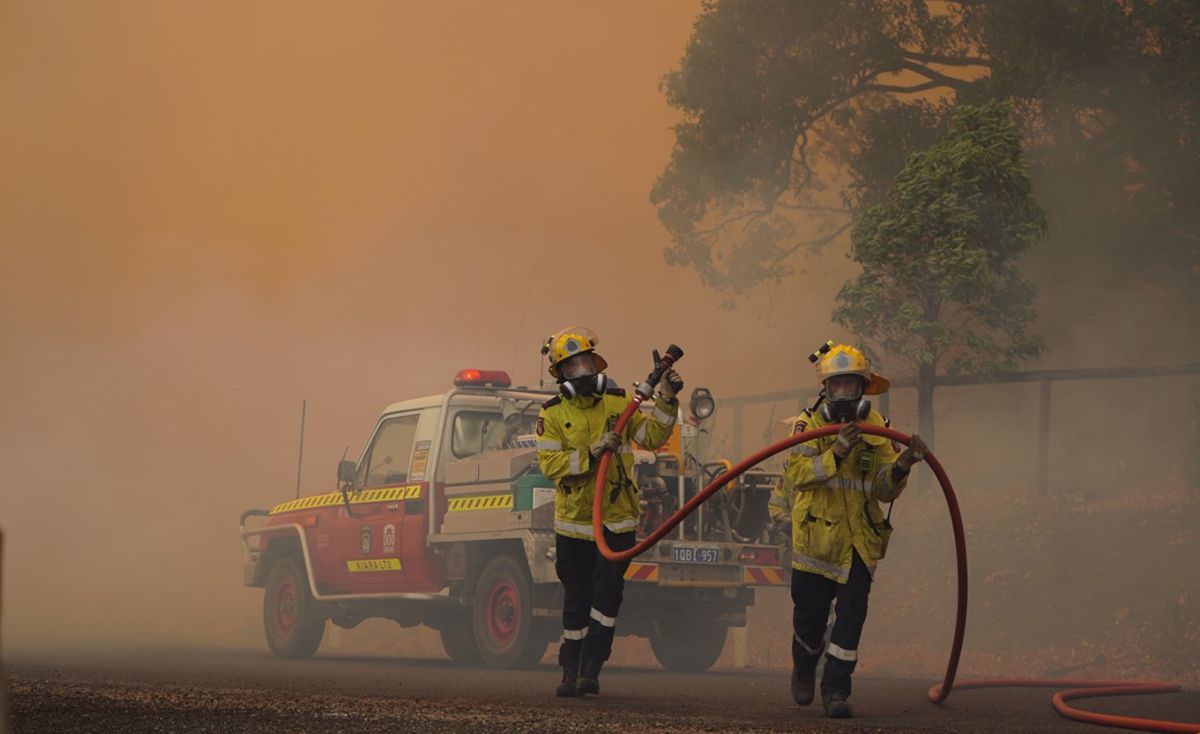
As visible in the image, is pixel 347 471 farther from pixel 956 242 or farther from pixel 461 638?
pixel 956 242

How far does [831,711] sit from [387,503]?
6.82 metres

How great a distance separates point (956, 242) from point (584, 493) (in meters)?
10.9

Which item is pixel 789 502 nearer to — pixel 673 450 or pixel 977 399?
pixel 673 450

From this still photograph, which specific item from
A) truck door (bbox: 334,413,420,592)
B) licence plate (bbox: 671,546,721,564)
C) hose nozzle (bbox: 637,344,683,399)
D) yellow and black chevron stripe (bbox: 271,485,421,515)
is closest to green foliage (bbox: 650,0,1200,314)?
yellow and black chevron stripe (bbox: 271,485,421,515)

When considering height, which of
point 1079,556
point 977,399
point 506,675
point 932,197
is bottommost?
point 506,675

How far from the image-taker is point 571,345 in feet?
27.1

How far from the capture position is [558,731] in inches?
230

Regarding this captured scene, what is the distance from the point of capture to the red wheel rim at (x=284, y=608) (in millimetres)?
14828

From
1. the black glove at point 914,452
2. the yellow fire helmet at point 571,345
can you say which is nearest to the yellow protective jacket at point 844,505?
the black glove at point 914,452

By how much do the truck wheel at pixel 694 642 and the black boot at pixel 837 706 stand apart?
18.3 ft

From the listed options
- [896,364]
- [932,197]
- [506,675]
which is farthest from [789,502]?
[896,364]

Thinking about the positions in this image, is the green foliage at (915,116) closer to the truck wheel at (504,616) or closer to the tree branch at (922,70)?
the tree branch at (922,70)

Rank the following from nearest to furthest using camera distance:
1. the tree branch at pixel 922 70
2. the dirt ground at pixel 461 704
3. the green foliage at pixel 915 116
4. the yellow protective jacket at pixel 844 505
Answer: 1. the dirt ground at pixel 461 704
2. the yellow protective jacket at pixel 844 505
3. the green foliage at pixel 915 116
4. the tree branch at pixel 922 70

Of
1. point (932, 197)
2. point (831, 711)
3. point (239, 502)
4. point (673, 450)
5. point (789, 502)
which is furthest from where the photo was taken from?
point (239, 502)
